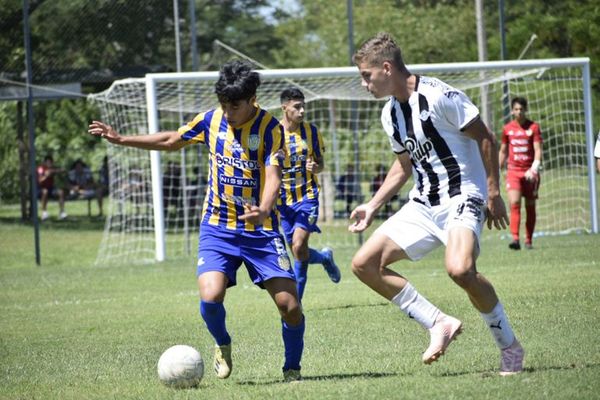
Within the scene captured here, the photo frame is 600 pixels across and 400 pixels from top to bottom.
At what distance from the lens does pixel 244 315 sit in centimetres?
1041

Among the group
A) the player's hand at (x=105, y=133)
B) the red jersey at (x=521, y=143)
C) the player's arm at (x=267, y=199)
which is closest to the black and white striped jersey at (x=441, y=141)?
the player's arm at (x=267, y=199)

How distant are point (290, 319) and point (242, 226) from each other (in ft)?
2.22

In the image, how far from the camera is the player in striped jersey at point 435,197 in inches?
244

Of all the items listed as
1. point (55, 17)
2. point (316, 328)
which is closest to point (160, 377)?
point (316, 328)

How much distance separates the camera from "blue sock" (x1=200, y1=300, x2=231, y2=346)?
6.60 meters

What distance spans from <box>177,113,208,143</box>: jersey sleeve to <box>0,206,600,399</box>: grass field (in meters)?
1.62

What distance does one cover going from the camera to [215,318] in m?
6.63

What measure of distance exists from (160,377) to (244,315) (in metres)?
3.89

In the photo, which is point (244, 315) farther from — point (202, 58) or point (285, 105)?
point (202, 58)

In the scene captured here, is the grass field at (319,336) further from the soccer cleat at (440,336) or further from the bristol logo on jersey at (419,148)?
the bristol logo on jersey at (419,148)

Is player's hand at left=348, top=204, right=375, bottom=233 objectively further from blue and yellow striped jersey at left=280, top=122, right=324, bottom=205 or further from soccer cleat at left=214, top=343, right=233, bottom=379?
blue and yellow striped jersey at left=280, top=122, right=324, bottom=205

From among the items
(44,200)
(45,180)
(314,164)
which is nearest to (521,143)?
(314,164)

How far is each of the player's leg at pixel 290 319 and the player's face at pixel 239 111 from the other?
1045mm

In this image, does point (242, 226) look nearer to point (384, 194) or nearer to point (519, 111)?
point (384, 194)
